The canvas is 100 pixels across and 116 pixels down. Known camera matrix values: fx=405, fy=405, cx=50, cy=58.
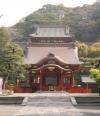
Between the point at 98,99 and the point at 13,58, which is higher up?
the point at 13,58

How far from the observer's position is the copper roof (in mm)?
56562

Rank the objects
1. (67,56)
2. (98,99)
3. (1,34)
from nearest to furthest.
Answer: (98,99) → (1,34) → (67,56)

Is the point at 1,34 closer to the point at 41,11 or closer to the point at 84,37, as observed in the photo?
the point at 84,37

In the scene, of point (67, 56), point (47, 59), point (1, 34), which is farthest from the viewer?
point (67, 56)

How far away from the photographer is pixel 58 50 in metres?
59.5

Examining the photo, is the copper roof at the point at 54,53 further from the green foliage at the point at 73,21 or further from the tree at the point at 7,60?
the green foliage at the point at 73,21

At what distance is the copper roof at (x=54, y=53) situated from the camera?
56.6 m

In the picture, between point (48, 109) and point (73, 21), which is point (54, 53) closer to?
point (48, 109)

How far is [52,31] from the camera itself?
64.9 m

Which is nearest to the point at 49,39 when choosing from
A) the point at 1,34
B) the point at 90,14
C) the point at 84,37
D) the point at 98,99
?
the point at 1,34

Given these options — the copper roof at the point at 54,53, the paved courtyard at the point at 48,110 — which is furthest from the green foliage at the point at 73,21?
the paved courtyard at the point at 48,110

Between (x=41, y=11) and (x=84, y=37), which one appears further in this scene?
(x=41, y=11)

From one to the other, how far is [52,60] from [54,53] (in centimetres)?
523

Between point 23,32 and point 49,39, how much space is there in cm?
5395
